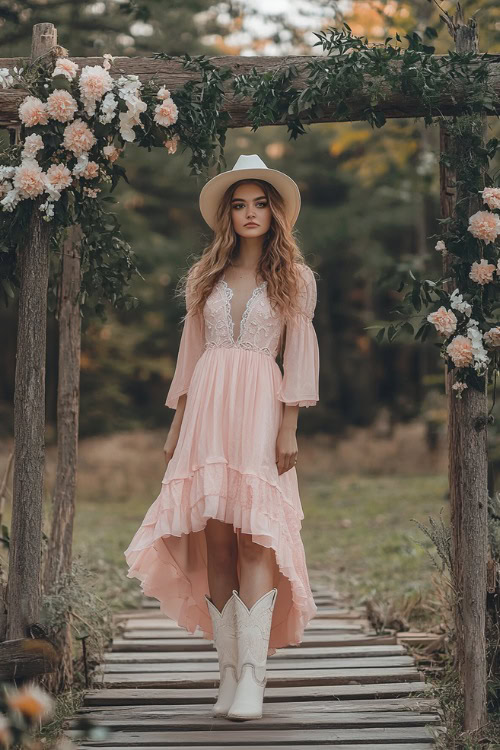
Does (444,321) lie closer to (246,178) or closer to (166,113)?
(246,178)

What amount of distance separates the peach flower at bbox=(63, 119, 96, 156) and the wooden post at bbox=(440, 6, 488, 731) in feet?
5.09

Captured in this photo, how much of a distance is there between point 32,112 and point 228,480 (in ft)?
5.76

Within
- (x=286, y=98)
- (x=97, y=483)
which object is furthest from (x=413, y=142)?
(x=286, y=98)

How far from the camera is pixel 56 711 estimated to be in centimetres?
424

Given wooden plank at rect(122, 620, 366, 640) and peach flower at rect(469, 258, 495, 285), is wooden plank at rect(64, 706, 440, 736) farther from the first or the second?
peach flower at rect(469, 258, 495, 285)

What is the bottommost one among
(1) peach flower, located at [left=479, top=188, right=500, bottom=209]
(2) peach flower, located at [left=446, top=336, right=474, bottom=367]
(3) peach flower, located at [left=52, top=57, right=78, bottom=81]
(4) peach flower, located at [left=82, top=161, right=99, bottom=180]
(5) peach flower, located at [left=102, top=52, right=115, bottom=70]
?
(2) peach flower, located at [left=446, top=336, right=474, bottom=367]

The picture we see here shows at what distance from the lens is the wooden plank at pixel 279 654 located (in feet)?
16.8

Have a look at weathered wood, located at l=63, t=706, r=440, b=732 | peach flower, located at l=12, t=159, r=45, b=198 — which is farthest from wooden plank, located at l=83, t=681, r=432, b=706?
peach flower, located at l=12, t=159, r=45, b=198

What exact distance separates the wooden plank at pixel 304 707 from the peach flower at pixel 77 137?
2.42 m

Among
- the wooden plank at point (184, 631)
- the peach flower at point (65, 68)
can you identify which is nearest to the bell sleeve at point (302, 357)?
the peach flower at point (65, 68)

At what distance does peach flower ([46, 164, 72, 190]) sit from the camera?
4203 mm

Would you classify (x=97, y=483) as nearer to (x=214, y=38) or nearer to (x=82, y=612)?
(x=214, y=38)

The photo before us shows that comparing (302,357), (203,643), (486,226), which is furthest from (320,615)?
(486,226)

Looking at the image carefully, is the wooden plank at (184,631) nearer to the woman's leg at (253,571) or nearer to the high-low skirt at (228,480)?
the high-low skirt at (228,480)
